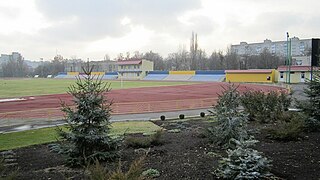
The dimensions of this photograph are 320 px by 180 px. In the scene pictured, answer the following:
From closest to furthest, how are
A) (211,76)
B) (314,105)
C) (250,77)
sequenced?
(314,105)
(250,77)
(211,76)

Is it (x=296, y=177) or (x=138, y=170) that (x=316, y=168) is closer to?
(x=296, y=177)

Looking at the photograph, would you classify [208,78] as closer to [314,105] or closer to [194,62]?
[194,62]

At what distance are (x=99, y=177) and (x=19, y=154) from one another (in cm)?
813

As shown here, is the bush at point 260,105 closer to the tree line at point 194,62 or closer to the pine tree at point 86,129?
the pine tree at point 86,129

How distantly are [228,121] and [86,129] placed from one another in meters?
4.84

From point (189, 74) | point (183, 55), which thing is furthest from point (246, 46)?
point (189, 74)

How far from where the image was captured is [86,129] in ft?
29.2

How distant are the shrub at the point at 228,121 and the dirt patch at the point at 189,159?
466 millimetres

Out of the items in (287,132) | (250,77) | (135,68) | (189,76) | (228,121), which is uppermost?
(135,68)

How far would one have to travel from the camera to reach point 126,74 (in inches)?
4710

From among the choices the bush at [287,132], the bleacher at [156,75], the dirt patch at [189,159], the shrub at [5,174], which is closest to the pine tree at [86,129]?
the dirt patch at [189,159]

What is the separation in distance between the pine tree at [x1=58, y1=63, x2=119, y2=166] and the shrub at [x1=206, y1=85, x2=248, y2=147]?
153 inches

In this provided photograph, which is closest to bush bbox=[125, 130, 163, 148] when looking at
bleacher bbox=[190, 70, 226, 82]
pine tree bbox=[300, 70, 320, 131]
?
pine tree bbox=[300, 70, 320, 131]

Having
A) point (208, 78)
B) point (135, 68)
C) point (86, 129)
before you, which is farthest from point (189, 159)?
point (135, 68)
